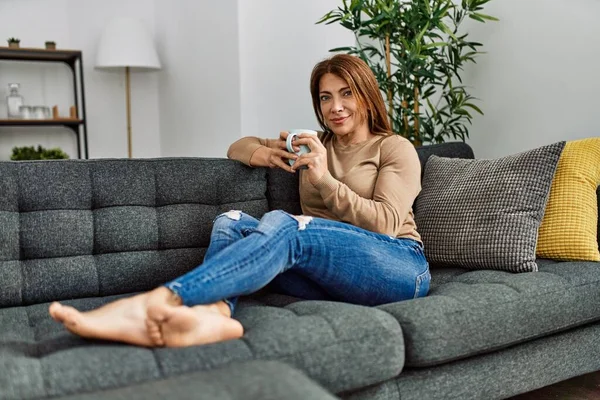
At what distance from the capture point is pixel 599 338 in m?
1.95

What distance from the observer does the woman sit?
1333 mm

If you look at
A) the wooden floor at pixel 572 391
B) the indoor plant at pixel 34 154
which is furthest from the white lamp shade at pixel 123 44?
the wooden floor at pixel 572 391

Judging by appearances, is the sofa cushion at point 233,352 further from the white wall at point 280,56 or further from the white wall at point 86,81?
the white wall at point 86,81

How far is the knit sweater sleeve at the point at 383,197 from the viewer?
1.83 m

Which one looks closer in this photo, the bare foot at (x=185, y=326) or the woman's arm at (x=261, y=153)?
the bare foot at (x=185, y=326)

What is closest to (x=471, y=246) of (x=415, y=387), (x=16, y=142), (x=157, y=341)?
(x=415, y=387)

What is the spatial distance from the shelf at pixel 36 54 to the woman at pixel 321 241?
9.53ft

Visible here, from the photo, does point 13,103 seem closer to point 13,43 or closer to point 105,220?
point 13,43

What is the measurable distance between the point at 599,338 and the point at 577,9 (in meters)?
1.56

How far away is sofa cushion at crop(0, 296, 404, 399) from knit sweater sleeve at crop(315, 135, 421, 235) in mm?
309

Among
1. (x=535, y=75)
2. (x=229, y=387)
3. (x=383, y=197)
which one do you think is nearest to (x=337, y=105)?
(x=383, y=197)

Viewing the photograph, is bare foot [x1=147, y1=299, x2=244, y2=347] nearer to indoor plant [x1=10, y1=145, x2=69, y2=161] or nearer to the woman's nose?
the woman's nose

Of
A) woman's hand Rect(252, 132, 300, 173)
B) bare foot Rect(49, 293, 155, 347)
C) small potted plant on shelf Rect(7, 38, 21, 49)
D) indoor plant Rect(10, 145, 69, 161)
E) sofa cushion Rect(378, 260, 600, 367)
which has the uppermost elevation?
small potted plant on shelf Rect(7, 38, 21, 49)

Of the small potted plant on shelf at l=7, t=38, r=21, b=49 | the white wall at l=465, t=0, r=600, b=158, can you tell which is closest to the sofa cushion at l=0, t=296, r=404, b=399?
the white wall at l=465, t=0, r=600, b=158
